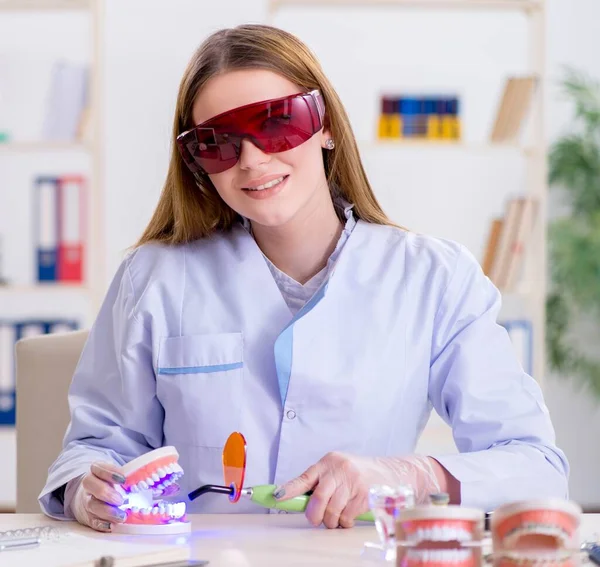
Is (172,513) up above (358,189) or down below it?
below

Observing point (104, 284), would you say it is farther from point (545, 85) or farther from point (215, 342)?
point (215, 342)

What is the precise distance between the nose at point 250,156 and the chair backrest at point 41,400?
19.9 inches

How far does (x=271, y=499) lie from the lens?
1.21 metres

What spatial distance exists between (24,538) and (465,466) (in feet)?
1.90

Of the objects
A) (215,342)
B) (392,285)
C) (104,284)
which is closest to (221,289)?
(215,342)

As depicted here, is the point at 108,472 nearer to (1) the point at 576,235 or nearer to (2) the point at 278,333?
(2) the point at 278,333

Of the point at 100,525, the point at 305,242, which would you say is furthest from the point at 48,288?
the point at 100,525

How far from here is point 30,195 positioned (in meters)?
4.48

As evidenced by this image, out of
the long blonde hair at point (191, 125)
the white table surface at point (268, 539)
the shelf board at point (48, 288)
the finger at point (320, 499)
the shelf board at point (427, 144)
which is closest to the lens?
the white table surface at point (268, 539)

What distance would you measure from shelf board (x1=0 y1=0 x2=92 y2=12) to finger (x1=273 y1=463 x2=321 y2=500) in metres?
2.96

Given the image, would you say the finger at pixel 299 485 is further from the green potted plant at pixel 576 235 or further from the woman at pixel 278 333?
the green potted plant at pixel 576 235

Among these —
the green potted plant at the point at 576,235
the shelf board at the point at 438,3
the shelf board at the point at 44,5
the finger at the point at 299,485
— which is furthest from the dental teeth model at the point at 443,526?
the green potted plant at the point at 576,235

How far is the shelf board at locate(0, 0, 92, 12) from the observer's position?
383 centimetres

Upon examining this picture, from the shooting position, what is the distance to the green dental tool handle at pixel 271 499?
1205 mm
